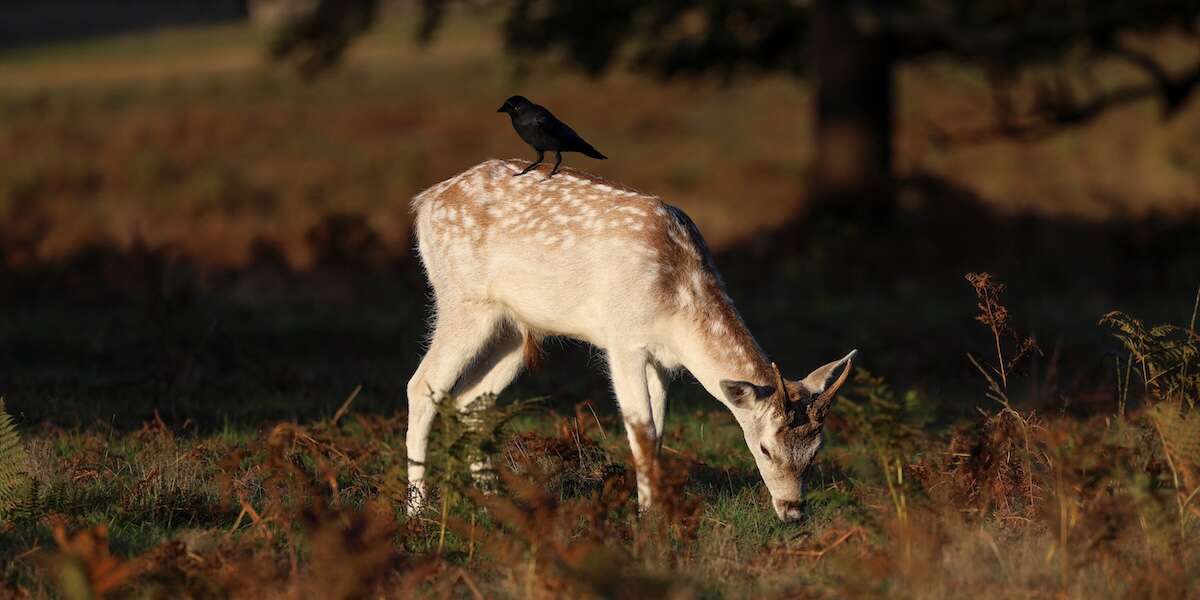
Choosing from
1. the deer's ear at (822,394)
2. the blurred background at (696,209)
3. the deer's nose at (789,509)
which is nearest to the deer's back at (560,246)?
the deer's ear at (822,394)

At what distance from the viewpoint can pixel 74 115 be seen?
33438mm

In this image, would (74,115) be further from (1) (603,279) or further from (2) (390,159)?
(1) (603,279)

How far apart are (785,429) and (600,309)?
3.93 feet

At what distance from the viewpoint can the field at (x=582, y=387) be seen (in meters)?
6.02

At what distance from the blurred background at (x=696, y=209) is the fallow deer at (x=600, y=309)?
1.28m

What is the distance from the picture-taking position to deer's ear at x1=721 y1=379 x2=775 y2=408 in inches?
282

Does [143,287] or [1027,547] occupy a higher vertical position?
[1027,547]

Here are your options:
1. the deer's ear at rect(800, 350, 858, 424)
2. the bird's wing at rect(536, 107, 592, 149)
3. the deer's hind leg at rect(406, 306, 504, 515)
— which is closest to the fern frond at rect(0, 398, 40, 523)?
the deer's hind leg at rect(406, 306, 504, 515)

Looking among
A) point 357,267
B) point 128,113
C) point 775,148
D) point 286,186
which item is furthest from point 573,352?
point 128,113

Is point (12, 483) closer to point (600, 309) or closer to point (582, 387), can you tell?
point (600, 309)

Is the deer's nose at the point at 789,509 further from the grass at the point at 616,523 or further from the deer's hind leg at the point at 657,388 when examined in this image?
the deer's hind leg at the point at 657,388

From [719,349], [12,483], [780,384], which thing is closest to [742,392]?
[780,384]

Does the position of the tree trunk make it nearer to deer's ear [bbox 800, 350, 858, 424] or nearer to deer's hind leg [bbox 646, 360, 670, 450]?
deer's hind leg [bbox 646, 360, 670, 450]

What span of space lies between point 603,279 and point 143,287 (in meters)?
9.41
